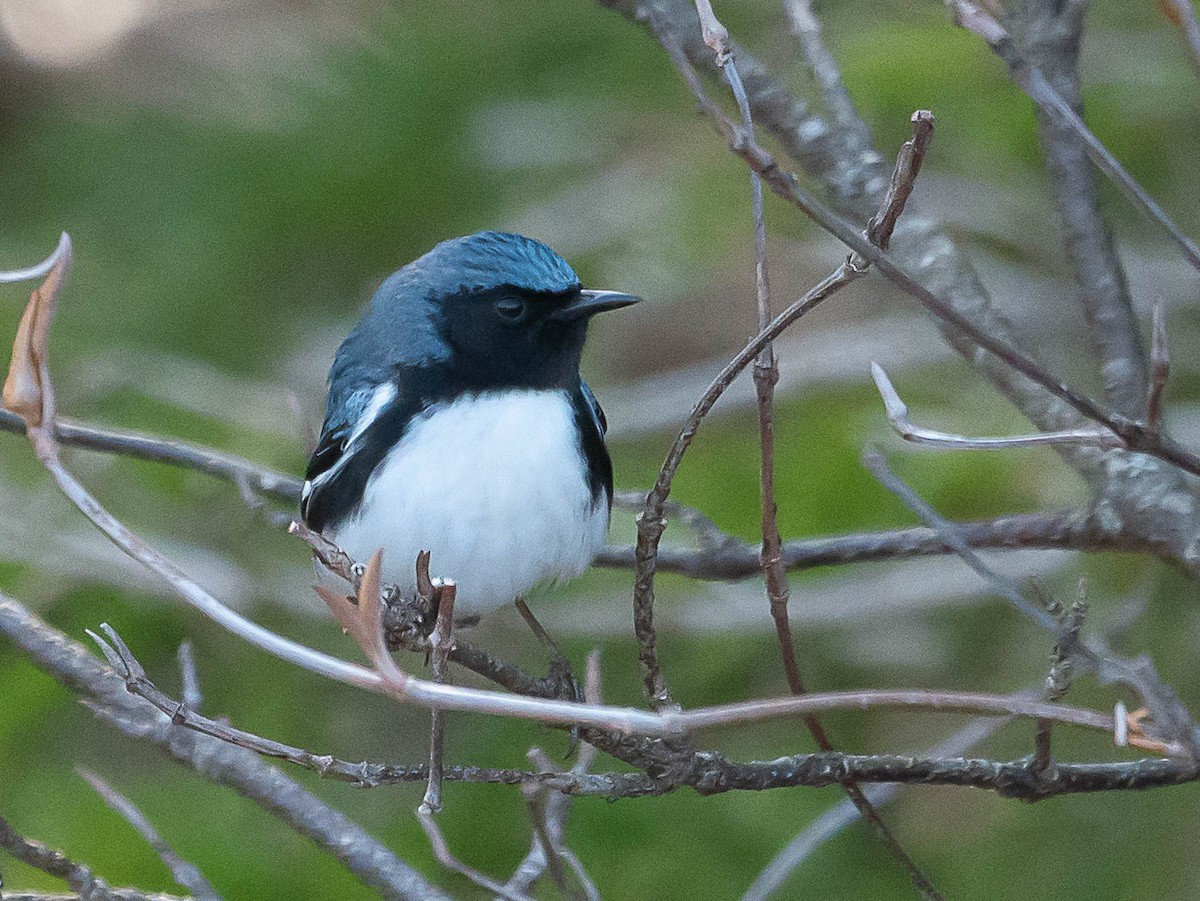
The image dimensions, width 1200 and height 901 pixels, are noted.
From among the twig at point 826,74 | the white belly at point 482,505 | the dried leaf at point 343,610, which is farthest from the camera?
the white belly at point 482,505

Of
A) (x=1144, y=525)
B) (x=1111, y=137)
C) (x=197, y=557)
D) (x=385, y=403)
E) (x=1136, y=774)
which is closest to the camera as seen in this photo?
(x=1136, y=774)

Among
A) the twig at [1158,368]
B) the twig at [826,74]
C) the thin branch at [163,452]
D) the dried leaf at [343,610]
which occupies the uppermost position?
the twig at [826,74]

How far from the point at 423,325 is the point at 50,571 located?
98 centimetres

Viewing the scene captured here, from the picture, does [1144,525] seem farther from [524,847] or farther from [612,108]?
[612,108]

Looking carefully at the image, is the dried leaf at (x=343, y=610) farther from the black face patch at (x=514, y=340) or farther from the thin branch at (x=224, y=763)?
the black face patch at (x=514, y=340)

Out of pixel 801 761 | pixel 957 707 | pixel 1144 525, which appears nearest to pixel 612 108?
pixel 1144 525

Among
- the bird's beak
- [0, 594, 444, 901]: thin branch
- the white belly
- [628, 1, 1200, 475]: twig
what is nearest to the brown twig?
[628, 1, 1200, 475]: twig

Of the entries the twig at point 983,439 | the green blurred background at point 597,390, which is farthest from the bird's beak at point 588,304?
the twig at point 983,439

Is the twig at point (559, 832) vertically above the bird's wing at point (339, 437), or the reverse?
the bird's wing at point (339, 437)

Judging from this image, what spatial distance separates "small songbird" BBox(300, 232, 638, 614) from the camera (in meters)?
2.50

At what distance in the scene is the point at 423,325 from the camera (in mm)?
2807

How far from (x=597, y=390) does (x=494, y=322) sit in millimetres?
1322

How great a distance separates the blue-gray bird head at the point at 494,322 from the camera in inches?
107

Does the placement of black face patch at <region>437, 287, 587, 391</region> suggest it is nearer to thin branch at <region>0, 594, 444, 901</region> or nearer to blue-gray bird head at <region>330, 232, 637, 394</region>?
blue-gray bird head at <region>330, 232, 637, 394</region>
